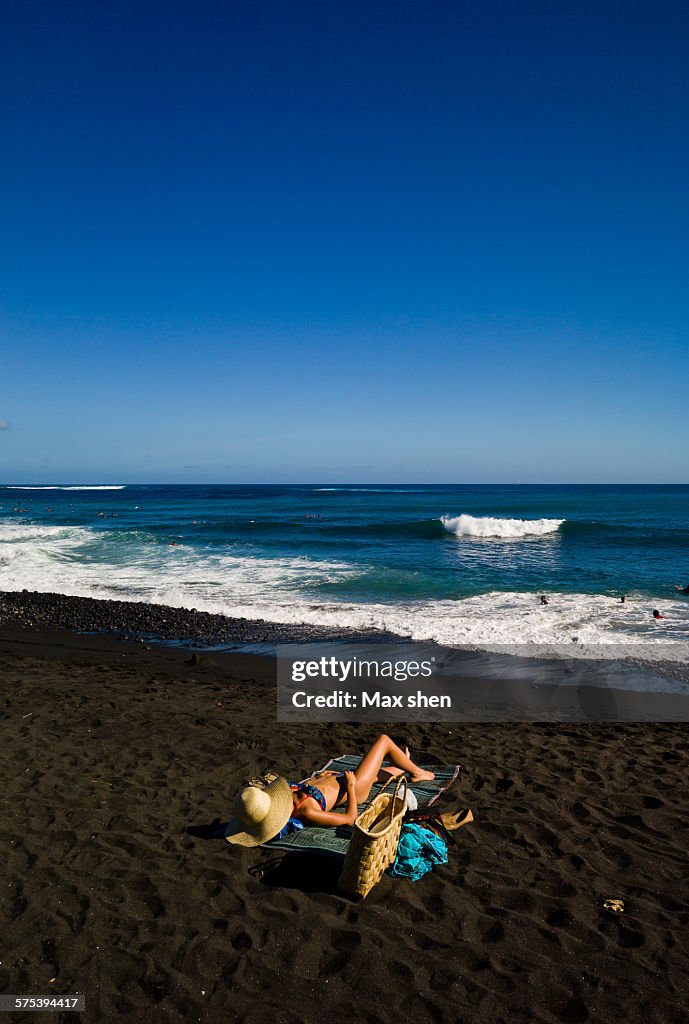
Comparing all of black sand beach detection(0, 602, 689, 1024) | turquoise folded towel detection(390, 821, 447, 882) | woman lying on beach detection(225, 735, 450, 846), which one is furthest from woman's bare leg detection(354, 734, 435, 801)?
turquoise folded towel detection(390, 821, 447, 882)

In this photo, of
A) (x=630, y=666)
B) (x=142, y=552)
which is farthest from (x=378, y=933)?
A: (x=142, y=552)

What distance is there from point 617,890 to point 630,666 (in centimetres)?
683

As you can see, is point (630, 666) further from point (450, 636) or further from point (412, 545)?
point (412, 545)

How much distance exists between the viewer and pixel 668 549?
26609mm

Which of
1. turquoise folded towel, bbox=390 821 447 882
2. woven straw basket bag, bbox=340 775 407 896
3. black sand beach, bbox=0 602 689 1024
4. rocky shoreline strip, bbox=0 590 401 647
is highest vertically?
woven straw basket bag, bbox=340 775 407 896

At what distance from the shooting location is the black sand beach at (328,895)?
131 inches

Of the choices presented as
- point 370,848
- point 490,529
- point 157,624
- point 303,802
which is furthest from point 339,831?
point 490,529

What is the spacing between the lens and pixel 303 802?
487 centimetres

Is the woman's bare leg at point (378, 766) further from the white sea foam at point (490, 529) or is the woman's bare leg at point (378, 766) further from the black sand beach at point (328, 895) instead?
the white sea foam at point (490, 529)

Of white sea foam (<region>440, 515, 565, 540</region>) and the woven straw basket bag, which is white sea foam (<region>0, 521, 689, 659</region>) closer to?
the woven straw basket bag

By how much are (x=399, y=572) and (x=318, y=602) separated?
573 centimetres

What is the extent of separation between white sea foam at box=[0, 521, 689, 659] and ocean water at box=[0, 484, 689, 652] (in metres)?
0.05

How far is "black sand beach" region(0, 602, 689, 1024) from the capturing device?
3.32 meters

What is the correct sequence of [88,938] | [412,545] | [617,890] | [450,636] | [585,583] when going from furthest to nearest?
1. [412,545]
2. [585,583]
3. [450,636]
4. [617,890]
5. [88,938]
